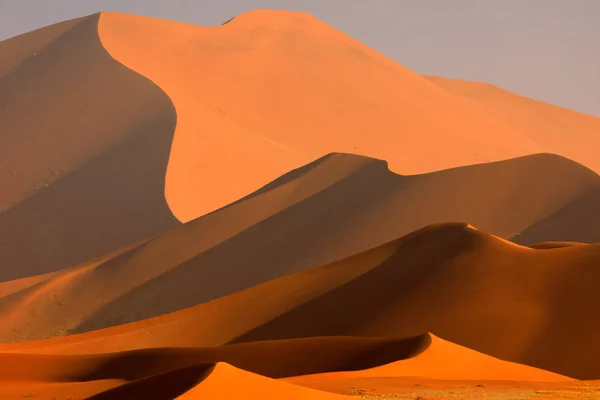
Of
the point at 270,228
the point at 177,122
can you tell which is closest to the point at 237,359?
the point at 270,228

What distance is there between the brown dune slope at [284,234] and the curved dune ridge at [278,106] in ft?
42.1

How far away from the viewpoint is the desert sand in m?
24.2

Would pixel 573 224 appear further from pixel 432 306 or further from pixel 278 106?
pixel 278 106

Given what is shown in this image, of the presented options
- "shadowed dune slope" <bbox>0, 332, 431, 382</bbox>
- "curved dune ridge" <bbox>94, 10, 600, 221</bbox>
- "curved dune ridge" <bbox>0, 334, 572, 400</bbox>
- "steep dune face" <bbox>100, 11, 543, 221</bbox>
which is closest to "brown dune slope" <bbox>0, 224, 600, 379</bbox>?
"curved dune ridge" <bbox>0, 334, 572, 400</bbox>

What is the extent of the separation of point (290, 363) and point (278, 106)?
6772 cm

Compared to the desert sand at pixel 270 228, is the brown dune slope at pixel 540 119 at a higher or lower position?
higher

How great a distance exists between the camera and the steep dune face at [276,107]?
241 ft

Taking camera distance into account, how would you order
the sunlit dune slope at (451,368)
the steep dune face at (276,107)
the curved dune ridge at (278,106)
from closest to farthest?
1. the sunlit dune slope at (451,368)
2. the steep dune face at (276,107)
3. the curved dune ridge at (278,106)

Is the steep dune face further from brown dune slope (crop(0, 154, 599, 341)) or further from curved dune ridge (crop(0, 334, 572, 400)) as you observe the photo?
curved dune ridge (crop(0, 334, 572, 400))

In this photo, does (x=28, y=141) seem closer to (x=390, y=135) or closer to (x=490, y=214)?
(x=390, y=135)

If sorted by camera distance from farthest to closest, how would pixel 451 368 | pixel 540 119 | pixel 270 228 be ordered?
pixel 540 119, pixel 270 228, pixel 451 368

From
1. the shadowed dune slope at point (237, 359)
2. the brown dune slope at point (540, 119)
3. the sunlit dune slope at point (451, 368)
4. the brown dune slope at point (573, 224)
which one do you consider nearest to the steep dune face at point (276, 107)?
the brown dune slope at point (540, 119)

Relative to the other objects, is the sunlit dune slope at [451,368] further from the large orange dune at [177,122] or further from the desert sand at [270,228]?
the large orange dune at [177,122]

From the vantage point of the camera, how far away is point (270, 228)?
5331cm
